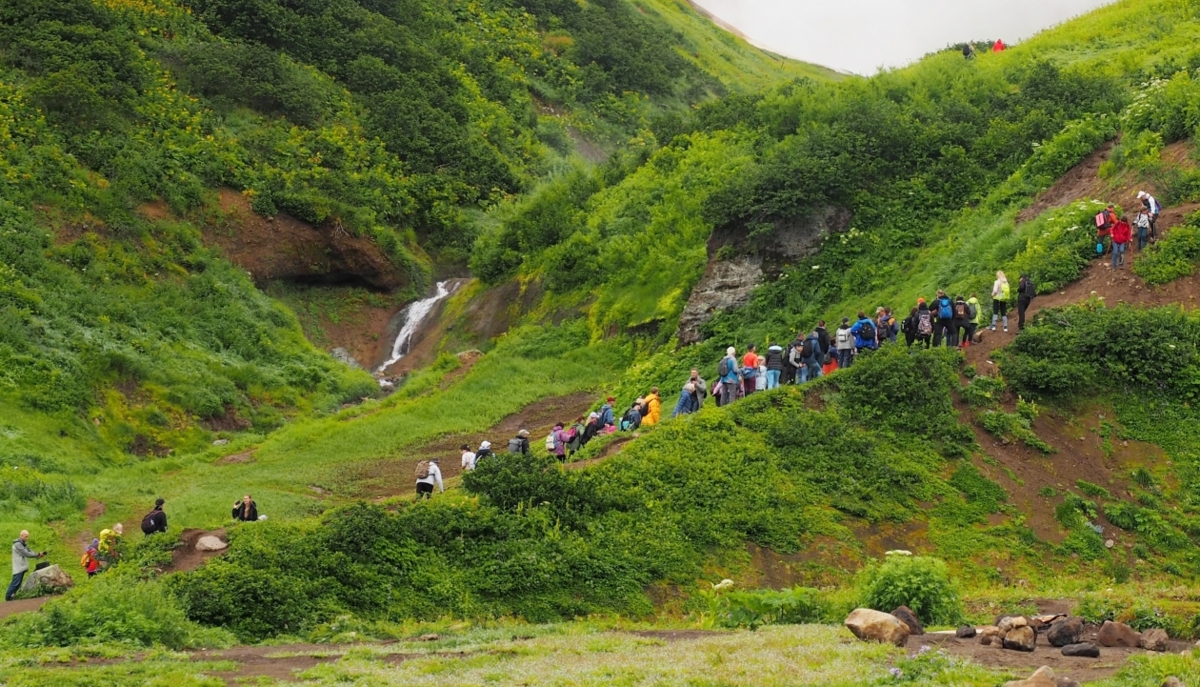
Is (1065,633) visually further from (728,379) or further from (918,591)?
(728,379)

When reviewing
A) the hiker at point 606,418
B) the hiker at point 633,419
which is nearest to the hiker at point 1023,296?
the hiker at point 633,419

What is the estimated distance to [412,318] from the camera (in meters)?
46.9

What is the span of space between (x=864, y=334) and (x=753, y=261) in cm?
953

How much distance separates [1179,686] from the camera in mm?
9352

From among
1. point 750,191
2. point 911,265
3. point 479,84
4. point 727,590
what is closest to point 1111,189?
point 911,265

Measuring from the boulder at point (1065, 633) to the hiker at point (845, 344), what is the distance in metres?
13.1

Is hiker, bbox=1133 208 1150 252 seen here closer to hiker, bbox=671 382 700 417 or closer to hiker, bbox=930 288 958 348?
hiker, bbox=930 288 958 348

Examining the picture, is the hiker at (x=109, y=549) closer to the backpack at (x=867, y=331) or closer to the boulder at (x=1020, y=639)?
the boulder at (x=1020, y=639)

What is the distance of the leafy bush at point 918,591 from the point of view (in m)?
14.2

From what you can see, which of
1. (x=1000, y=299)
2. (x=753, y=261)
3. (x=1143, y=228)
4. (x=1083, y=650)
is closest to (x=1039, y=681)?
(x=1083, y=650)

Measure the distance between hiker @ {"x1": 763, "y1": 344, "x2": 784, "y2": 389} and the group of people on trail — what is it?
23.2 ft

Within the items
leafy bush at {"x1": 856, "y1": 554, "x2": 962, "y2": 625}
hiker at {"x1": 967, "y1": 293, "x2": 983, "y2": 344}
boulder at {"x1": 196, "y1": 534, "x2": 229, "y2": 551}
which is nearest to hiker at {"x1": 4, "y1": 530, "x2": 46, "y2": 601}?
boulder at {"x1": 196, "y1": 534, "x2": 229, "y2": 551}

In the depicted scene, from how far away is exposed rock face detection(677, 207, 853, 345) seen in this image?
1340 inches

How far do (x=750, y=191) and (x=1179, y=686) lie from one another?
86.8 feet
